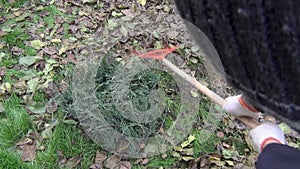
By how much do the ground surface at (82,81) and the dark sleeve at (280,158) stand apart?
91 cm

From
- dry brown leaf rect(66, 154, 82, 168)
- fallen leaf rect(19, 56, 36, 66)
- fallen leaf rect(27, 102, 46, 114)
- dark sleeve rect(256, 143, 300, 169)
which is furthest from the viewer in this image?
fallen leaf rect(19, 56, 36, 66)

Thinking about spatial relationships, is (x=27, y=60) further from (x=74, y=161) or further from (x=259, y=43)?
(x=259, y=43)

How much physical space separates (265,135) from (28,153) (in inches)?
42.0

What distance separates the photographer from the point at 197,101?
5.68ft

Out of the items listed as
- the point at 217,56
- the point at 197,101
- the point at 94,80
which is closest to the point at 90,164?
the point at 94,80

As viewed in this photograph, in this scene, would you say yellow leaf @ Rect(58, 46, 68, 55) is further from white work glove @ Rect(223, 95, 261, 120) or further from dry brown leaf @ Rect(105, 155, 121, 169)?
white work glove @ Rect(223, 95, 261, 120)

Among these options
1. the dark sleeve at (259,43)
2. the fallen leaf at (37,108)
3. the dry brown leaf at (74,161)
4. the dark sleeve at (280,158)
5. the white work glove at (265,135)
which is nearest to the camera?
the dark sleeve at (259,43)

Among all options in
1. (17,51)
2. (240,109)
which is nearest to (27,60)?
(17,51)

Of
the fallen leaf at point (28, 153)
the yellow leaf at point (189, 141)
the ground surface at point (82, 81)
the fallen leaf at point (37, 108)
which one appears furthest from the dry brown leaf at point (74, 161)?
the yellow leaf at point (189, 141)

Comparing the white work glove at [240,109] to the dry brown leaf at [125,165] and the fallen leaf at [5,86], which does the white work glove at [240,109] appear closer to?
the dry brown leaf at [125,165]

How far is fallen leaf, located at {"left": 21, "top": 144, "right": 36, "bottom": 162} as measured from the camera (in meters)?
1.63

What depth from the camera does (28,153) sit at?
165 cm

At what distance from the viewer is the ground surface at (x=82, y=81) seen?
1638mm

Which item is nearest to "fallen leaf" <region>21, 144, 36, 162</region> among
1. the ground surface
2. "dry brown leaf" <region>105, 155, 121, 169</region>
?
the ground surface
